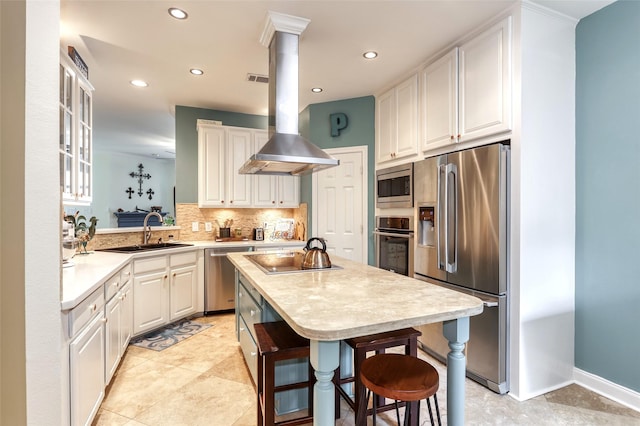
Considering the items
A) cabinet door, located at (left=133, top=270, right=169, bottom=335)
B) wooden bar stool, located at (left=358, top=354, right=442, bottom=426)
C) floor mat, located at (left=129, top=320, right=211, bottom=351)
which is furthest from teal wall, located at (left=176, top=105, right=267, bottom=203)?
wooden bar stool, located at (left=358, top=354, right=442, bottom=426)

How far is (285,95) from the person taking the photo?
2.45 meters

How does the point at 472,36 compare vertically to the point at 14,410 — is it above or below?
above

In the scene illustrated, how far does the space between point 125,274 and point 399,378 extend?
237 cm

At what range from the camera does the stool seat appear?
1300 mm

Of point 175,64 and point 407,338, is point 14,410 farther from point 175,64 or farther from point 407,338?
point 175,64

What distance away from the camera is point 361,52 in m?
2.87

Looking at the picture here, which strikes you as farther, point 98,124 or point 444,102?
point 98,124

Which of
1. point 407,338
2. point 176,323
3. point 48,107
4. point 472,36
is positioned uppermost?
point 472,36

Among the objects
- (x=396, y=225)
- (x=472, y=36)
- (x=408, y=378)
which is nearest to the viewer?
(x=408, y=378)

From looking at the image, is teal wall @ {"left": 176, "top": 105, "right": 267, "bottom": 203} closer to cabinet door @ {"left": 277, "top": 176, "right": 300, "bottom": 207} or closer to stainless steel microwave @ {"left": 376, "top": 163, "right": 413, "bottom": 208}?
cabinet door @ {"left": 277, "top": 176, "right": 300, "bottom": 207}

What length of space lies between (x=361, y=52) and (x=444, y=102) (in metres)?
0.86

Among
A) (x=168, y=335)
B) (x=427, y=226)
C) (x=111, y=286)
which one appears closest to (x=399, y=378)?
(x=427, y=226)

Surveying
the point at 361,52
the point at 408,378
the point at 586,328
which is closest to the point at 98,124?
the point at 361,52

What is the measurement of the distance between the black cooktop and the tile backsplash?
1623 mm
